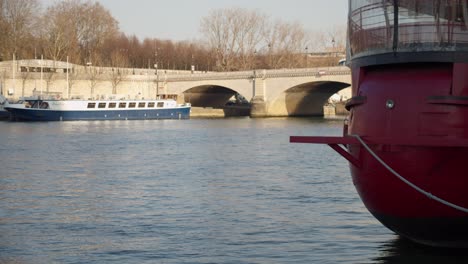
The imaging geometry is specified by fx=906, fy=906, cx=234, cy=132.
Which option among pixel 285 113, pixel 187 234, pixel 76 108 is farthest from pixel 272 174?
pixel 285 113

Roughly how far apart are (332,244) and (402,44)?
402 cm

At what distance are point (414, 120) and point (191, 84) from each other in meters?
89.2

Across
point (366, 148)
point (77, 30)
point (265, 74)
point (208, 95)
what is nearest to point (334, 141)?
point (366, 148)

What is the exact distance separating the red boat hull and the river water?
96cm

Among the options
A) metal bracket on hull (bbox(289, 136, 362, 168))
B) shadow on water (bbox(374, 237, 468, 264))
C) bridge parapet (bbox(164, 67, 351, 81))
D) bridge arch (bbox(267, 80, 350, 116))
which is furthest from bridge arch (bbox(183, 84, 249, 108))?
metal bracket on hull (bbox(289, 136, 362, 168))

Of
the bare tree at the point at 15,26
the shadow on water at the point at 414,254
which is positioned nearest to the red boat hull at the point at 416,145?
the shadow on water at the point at 414,254

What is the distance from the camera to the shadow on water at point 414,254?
493 inches

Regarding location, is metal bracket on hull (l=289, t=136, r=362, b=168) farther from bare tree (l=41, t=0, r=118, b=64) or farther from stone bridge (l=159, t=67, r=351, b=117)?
bare tree (l=41, t=0, r=118, b=64)

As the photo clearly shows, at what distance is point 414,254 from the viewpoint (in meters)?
13.1

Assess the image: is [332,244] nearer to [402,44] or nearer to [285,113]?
[402,44]

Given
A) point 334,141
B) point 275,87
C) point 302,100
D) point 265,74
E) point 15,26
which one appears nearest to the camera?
point 334,141

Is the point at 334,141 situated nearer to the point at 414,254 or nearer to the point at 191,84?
the point at 414,254

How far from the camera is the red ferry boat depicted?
11.4 metres

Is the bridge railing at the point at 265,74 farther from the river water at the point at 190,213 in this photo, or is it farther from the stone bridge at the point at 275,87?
the river water at the point at 190,213
